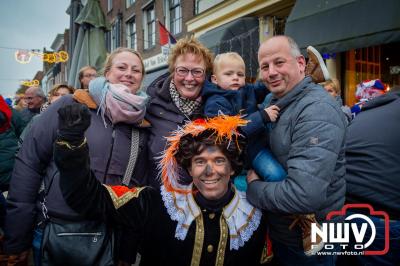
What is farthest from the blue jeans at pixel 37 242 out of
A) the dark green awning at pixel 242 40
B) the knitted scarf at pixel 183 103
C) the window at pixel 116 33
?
the window at pixel 116 33

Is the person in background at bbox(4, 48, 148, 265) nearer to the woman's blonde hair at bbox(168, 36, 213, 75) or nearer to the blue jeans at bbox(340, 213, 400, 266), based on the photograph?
the woman's blonde hair at bbox(168, 36, 213, 75)

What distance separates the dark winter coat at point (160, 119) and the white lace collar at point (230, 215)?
0.89 ft

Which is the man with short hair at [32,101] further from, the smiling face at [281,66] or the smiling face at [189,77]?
the smiling face at [281,66]

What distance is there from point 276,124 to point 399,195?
3.07 ft

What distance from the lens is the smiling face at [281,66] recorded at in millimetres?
1948

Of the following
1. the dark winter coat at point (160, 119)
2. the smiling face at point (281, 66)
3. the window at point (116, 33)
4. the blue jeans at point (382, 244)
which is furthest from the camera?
the window at point (116, 33)

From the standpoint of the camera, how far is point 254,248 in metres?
Result: 2.07

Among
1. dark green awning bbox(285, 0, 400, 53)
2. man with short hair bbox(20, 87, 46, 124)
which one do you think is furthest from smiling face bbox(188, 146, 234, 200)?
man with short hair bbox(20, 87, 46, 124)

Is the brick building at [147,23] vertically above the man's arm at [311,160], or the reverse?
the brick building at [147,23]

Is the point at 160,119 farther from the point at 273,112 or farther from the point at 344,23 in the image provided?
the point at 344,23

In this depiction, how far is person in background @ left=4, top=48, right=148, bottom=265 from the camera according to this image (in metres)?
1.99

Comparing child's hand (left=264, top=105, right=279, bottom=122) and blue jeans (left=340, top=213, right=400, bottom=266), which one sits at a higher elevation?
child's hand (left=264, top=105, right=279, bottom=122)

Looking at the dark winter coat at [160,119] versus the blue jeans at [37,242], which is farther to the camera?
the dark winter coat at [160,119]

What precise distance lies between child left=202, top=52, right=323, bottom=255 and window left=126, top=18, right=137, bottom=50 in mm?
15057
